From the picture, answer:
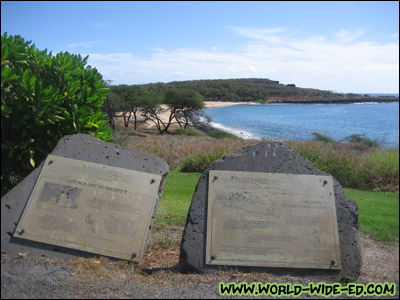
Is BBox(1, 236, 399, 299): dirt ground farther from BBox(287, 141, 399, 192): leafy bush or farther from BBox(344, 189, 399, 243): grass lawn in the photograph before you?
BBox(287, 141, 399, 192): leafy bush

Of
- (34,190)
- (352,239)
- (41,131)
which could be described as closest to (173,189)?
(41,131)

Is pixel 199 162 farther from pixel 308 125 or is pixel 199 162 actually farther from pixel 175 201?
pixel 308 125

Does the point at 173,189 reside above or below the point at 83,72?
below

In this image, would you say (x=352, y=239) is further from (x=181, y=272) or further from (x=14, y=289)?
(x=14, y=289)

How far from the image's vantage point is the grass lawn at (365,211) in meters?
5.54

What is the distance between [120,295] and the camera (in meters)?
3.43

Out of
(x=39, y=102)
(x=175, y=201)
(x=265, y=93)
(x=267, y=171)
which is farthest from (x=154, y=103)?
(x=265, y=93)

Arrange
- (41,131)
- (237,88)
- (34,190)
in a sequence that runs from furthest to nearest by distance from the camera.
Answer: (237,88), (41,131), (34,190)

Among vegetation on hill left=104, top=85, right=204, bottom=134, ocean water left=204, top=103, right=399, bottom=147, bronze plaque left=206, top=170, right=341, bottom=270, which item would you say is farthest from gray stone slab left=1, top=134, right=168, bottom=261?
vegetation on hill left=104, top=85, right=204, bottom=134

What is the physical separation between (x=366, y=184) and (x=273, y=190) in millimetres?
5613

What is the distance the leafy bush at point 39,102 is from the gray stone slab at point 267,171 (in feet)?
7.70

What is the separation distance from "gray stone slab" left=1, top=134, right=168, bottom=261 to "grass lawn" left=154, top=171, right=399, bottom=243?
140 cm

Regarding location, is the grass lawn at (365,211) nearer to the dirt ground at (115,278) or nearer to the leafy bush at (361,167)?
the leafy bush at (361,167)

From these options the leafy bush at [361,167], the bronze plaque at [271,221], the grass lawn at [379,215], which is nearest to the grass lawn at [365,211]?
the grass lawn at [379,215]
